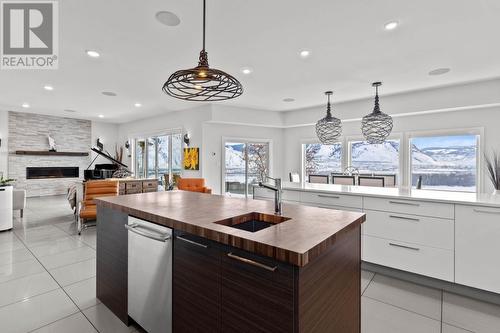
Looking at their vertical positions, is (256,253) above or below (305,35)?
below

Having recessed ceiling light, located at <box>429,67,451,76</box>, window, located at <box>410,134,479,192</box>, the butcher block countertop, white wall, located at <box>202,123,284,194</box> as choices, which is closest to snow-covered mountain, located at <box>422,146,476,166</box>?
window, located at <box>410,134,479,192</box>

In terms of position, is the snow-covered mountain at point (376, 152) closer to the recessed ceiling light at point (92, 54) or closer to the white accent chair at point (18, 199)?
the recessed ceiling light at point (92, 54)

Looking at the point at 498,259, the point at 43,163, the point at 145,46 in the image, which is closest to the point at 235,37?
the point at 145,46

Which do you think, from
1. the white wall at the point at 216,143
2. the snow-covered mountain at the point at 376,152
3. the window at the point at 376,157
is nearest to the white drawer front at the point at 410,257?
the window at the point at 376,157

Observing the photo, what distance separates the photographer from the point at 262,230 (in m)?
1.29

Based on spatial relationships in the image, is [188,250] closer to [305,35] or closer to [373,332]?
[373,332]

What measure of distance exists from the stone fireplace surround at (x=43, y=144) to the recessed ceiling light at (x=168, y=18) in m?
8.22

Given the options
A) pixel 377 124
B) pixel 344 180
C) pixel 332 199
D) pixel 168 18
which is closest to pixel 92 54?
pixel 168 18

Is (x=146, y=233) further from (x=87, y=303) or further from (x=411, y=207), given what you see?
(x=411, y=207)

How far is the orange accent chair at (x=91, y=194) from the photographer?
403 centimetres

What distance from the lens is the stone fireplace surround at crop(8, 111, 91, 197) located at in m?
7.69

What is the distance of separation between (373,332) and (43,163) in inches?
401

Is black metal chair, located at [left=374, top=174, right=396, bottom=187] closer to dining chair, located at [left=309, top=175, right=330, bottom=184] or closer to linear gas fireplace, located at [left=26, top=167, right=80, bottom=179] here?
dining chair, located at [left=309, top=175, right=330, bottom=184]

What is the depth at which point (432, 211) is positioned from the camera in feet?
8.05
